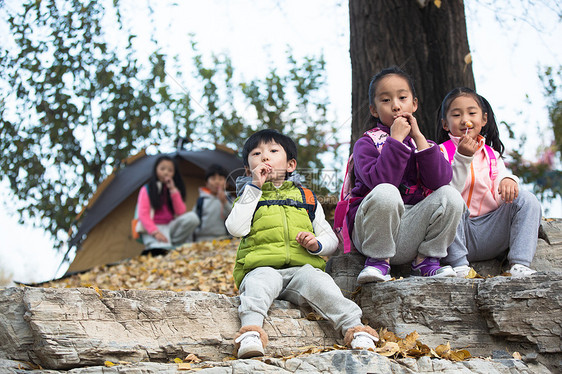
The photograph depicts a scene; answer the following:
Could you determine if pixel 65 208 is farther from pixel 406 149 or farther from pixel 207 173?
pixel 406 149

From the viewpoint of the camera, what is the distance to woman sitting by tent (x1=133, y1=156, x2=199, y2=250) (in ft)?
26.1

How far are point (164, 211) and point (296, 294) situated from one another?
4.96 m

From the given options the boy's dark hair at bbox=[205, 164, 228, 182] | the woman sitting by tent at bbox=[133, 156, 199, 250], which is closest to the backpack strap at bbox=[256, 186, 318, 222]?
the woman sitting by tent at bbox=[133, 156, 199, 250]

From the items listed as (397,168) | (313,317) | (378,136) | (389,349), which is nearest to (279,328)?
(313,317)

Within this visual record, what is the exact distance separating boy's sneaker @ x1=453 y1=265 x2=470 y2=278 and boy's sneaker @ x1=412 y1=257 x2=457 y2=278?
73 millimetres

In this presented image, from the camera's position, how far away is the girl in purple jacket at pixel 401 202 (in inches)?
140

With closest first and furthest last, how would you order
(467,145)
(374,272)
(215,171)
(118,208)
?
(374,272) → (467,145) → (215,171) → (118,208)

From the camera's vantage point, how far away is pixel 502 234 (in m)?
3.85

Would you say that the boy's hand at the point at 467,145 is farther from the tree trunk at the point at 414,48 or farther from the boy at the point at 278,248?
the tree trunk at the point at 414,48

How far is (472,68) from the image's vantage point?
16.9 ft

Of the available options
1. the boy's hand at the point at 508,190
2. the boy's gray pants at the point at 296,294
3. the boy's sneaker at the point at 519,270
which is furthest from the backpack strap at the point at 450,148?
the boy's gray pants at the point at 296,294

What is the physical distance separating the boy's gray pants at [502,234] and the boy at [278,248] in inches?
30.7

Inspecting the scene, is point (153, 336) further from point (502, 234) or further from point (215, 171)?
point (215, 171)

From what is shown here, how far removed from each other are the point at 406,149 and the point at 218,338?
1467mm
